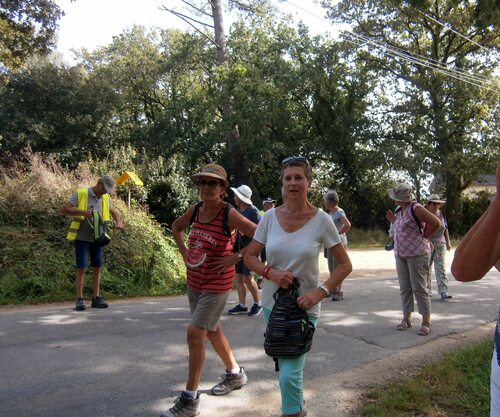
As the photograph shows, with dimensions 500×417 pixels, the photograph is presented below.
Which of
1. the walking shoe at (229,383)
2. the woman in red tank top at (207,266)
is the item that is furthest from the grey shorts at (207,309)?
the walking shoe at (229,383)

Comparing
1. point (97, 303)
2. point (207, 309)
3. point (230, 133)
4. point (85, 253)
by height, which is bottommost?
point (97, 303)

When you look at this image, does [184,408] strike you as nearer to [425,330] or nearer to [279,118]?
[425,330]

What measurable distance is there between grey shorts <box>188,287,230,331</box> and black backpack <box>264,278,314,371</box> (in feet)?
2.72

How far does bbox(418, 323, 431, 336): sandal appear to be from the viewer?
6.43 m

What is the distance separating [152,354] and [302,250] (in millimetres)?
2844

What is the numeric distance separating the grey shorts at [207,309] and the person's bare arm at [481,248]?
7.00 ft

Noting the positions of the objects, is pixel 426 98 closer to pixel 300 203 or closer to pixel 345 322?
pixel 345 322

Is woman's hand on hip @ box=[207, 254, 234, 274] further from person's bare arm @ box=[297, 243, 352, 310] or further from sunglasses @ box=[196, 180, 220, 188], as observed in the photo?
person's bare arm @ box=[297, 243, 352, 310]

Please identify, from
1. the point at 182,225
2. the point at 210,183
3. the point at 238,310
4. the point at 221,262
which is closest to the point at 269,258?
the point at 221,262

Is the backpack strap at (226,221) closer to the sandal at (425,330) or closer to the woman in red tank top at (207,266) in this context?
the woman in red tank top at (207,266)

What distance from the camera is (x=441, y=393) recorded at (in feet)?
14.1

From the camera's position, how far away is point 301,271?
3.22 meters

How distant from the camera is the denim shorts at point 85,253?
7.33 m

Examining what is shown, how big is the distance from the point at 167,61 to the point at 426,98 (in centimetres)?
1515
